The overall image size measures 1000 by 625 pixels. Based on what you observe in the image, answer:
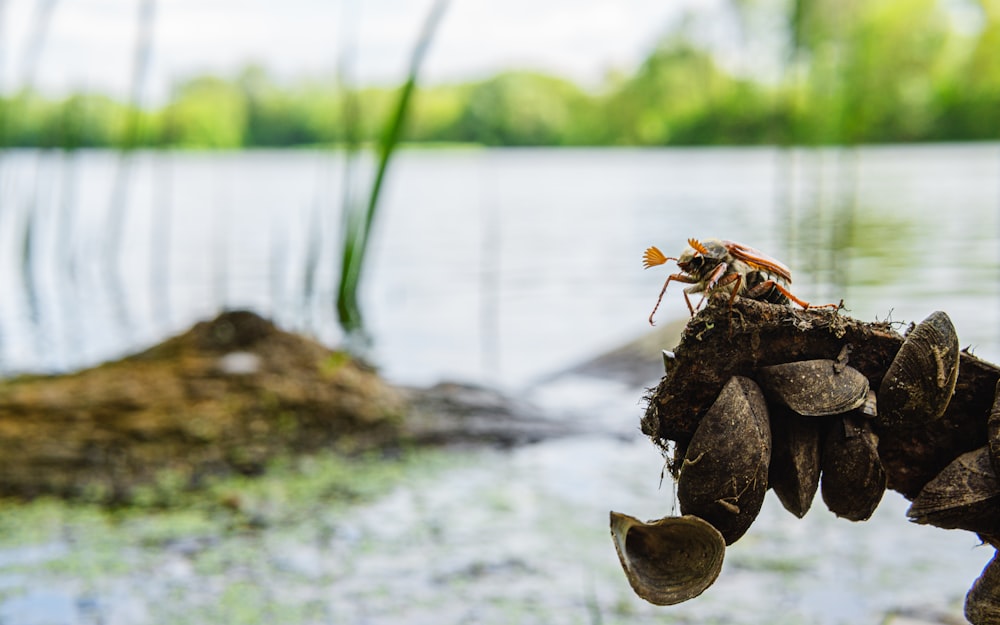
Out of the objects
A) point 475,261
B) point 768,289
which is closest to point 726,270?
point 768,289

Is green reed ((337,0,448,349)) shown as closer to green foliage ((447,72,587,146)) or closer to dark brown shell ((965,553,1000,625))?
dark brown shell ((965,553,1000,625))

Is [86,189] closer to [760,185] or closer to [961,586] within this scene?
[760,185]

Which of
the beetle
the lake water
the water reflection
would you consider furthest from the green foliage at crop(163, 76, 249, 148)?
the beetle

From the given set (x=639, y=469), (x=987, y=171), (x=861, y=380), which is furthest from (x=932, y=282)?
(x=987, y=171)

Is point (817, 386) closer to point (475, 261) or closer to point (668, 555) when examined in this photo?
point (668, 555)

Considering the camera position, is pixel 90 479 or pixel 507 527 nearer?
pixel 507 527

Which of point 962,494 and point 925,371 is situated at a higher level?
point 925,371

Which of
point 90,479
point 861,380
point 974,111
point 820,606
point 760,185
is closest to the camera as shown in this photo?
point 861,380
